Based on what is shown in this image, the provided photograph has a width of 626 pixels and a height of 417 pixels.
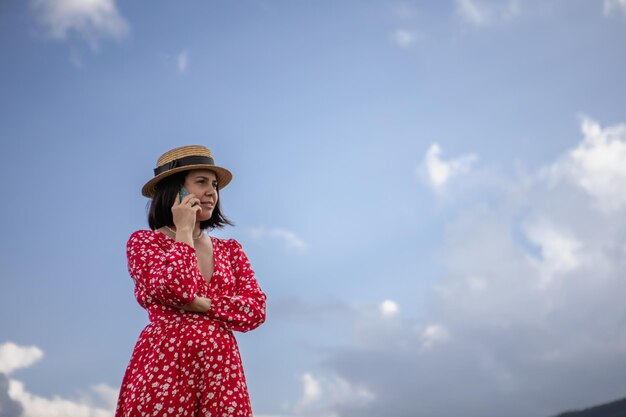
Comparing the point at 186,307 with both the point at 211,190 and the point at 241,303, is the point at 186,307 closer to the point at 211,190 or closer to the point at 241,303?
the point at 241,303

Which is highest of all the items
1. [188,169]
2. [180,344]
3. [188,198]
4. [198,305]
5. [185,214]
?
[188,169]

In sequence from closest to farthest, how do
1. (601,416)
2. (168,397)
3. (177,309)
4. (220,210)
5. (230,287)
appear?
(168,397)
(177,309)
(230,287)
(220,210)
(601,416)

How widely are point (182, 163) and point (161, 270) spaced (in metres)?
1.04

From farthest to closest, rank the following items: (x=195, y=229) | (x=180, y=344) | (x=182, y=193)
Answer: (x=195, y=229) → (x=182, y=193) → (x=180, y=344)

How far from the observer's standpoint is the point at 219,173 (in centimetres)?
542

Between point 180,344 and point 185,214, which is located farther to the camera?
point 185,214

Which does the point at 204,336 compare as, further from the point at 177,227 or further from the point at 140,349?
the point at 177,227

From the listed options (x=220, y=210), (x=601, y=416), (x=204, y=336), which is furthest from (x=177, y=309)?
(x=601, y=416)

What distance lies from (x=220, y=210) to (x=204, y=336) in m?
1.22

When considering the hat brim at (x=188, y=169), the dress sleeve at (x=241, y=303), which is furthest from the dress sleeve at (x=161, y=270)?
the hat brim at (x=188, y=169)

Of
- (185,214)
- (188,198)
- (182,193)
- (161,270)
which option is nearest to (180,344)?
(161,270)

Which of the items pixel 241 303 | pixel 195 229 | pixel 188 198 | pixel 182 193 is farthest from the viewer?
pixel 195 229

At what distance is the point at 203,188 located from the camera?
202 inches

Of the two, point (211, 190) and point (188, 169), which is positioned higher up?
point (188, 169)
